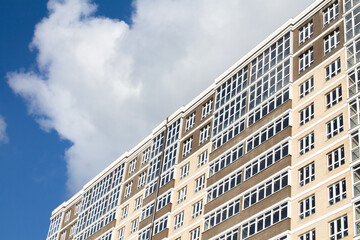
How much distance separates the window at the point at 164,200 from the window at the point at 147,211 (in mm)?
1248

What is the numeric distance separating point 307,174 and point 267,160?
495 centimetres

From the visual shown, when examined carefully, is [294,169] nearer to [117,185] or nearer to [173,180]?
[173,180]

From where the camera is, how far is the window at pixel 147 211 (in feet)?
210

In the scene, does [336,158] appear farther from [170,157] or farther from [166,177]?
[170,157]

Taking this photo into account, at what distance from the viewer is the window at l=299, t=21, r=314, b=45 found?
174ft

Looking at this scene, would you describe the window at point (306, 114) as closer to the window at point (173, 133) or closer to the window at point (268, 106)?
the window at point (268, 106)

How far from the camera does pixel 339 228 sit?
4003 centimetres

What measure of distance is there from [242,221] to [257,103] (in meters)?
11.2

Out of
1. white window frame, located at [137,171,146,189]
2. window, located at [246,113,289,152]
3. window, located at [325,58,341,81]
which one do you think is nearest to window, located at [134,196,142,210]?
white window frame, located at [137,171,146,189]

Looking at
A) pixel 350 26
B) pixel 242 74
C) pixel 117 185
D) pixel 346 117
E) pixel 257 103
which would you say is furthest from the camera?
pixel 117 185

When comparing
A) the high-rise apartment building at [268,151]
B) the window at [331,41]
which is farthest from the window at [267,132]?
the window at [331,41]

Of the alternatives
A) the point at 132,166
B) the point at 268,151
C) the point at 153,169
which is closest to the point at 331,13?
the point at 268,151

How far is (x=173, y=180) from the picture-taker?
6247 centimetres

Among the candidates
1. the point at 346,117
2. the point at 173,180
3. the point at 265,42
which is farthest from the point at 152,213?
the point at 346,117
